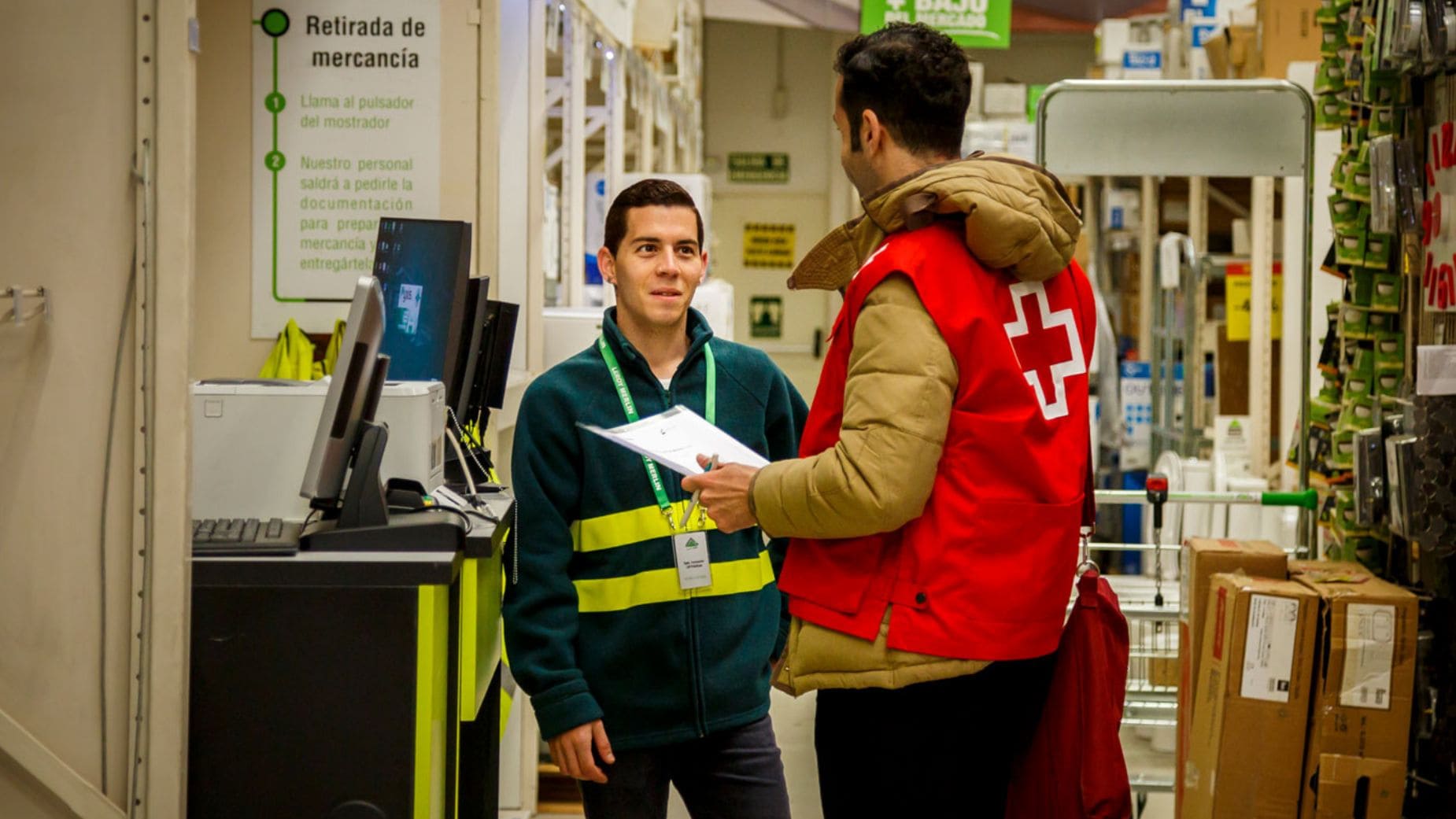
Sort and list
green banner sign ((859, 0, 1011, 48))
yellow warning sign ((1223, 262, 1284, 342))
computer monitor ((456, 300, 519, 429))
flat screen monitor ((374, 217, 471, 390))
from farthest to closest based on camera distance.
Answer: green banner sign ((859, 0, 1011, 48)) < yellow warning sign ((1223, 262, 1284, 342)) < computer monitor ((456, 300, 519, 429)) < flat screen monitor ((374, 217, 471, 390))

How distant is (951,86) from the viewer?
1.87 meters

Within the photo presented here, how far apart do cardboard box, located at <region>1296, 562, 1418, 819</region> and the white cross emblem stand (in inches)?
63.1

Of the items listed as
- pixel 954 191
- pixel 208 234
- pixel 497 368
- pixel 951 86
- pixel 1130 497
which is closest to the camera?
pixel 954 191

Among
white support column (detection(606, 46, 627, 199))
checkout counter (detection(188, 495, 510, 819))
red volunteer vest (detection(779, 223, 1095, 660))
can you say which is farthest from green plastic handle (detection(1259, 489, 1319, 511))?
white support column (detection(606, 46, 627, 199))

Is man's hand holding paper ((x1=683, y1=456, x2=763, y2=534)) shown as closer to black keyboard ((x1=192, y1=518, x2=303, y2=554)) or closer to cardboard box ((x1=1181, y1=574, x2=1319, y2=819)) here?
black keyboard ((x1=192, y1=518, x2=303, y2=554))

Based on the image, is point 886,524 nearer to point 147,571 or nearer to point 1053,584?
point 1053,584

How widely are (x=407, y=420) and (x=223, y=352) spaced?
1.48 m

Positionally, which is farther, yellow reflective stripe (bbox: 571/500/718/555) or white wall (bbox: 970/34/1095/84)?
white wall (bbox: 970/34/1095/84)

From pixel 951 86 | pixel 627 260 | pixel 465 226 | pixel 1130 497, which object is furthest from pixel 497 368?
pixel 1130 497

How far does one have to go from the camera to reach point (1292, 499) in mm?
3766

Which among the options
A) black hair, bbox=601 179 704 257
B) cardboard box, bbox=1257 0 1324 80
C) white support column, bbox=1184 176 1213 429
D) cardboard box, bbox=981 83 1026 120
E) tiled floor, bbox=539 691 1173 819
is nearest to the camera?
black hair, bbox=601 179 704 257

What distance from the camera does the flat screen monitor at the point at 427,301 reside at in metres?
2.74

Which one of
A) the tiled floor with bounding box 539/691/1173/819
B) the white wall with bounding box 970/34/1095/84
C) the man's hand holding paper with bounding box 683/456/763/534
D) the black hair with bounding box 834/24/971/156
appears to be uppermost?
the white wall with bounding box 970/34/1095/84

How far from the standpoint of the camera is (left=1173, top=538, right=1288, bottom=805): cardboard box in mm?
3443
